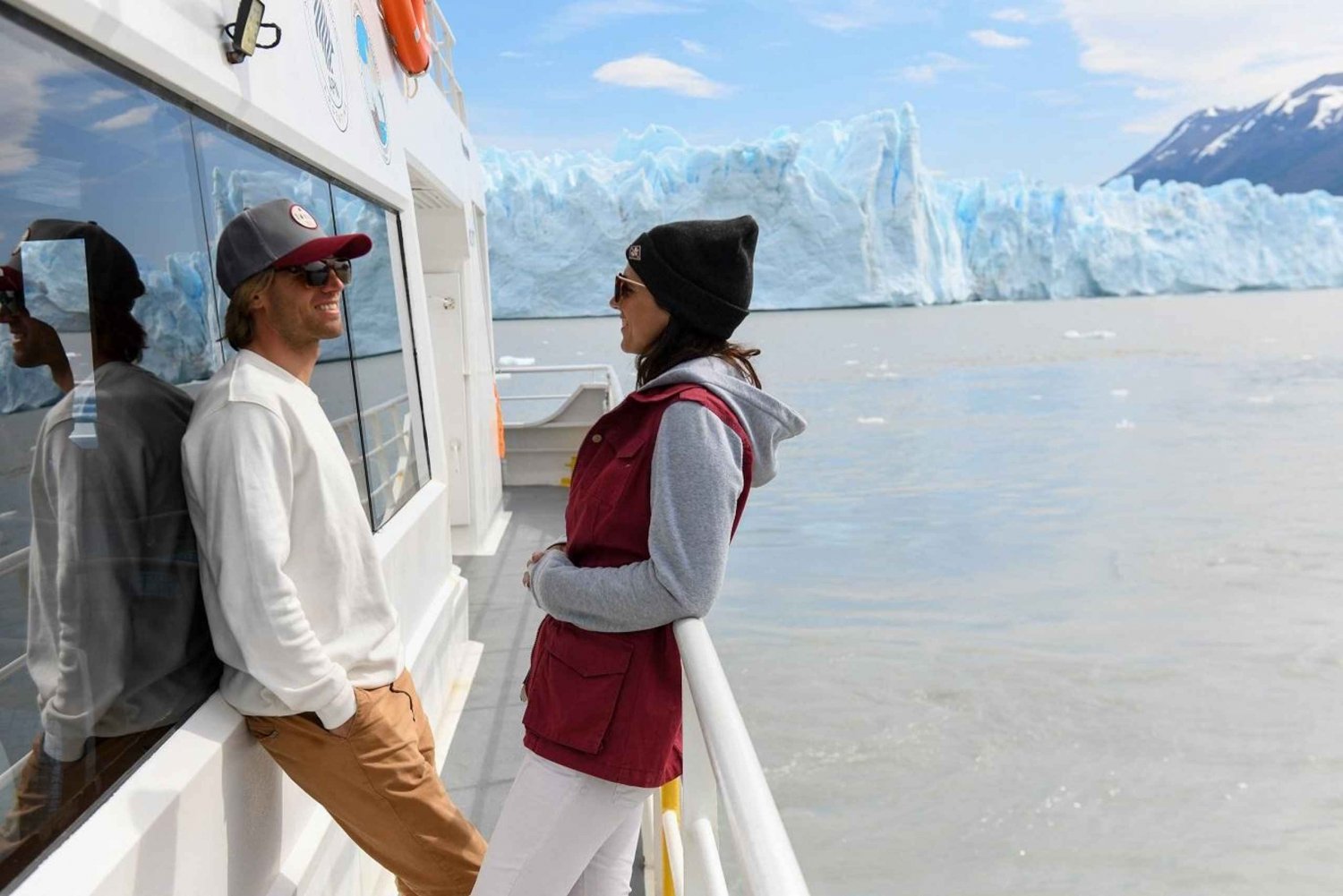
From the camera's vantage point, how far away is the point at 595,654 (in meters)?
1.29

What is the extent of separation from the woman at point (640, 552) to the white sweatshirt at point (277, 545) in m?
0.28

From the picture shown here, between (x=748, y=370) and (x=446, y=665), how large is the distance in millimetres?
2558

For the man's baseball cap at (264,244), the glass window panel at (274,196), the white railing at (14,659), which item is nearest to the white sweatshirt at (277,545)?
the man's baseball cap at (264,244)

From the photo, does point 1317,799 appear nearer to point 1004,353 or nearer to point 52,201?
point 52,201

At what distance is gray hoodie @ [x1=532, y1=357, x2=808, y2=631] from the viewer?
1.17m

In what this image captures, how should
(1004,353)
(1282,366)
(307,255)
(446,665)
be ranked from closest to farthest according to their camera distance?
(307,255) → (446,665) → (1282,366) → (1004,353)

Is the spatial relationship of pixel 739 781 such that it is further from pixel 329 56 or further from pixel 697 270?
pixel 329 56

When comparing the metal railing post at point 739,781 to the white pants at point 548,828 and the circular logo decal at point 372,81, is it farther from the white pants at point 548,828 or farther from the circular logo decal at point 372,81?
the circular logo decal at point 372,81

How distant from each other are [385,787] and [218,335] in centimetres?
74

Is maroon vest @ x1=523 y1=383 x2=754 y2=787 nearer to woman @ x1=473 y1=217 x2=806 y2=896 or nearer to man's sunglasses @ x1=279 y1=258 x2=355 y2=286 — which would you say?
woman @ x1=473 y1=217 x2=806 y2=896

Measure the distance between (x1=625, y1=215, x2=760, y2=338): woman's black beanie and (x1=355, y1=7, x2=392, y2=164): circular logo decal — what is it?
187 cm

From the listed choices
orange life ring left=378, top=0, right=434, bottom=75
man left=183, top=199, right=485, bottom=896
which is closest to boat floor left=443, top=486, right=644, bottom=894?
man left=183, top=199, right=485, bottom=896

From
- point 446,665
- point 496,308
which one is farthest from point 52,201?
point 496,308

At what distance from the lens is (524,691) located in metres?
1.45
